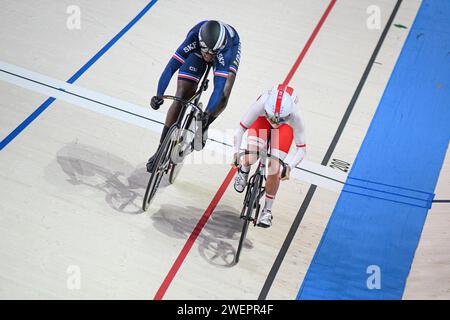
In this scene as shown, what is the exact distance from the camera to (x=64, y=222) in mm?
5133

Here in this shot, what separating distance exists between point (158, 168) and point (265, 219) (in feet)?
3.27

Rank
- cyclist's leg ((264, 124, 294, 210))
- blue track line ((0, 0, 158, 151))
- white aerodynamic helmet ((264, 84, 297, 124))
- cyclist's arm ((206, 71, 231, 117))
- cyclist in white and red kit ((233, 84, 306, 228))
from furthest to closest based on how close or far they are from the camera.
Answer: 1. blue track line ((0, 0, 158, 151))
2. cyclist's arm ((206, 71, 231, 117))
3. cyclist's leg ((264, 124, 294, 210))
4. cyclist in white and red kit ((233, 84, 306, 228))
5. white aerodynamic helmet ((264, 84, 297, 124))

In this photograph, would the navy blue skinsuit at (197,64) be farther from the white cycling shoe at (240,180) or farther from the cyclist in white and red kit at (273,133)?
the white cycling shoe at (240,180)

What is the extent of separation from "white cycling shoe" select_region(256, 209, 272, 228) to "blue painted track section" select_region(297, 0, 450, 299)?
1.74ft

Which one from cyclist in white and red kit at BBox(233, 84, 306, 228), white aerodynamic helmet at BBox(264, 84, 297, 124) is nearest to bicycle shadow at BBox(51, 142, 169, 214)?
cyclist in white and red kit at BBox(233, 84, 306, 228)

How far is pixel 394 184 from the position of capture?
19.9ft

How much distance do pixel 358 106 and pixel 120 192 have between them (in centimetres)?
297

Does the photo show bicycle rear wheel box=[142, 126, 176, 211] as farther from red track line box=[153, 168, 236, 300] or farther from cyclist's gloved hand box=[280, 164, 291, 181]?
cyclist's gloved hand box=[280, 164, 291, 181]

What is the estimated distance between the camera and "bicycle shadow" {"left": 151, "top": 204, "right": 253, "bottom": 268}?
16.9 feet

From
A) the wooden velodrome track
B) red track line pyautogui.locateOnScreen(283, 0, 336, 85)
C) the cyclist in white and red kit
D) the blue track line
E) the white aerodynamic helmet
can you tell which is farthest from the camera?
red track line pyautogui.locateOnScreen(283, 0, 336, 85)

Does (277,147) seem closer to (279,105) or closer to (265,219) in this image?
(279,105)
